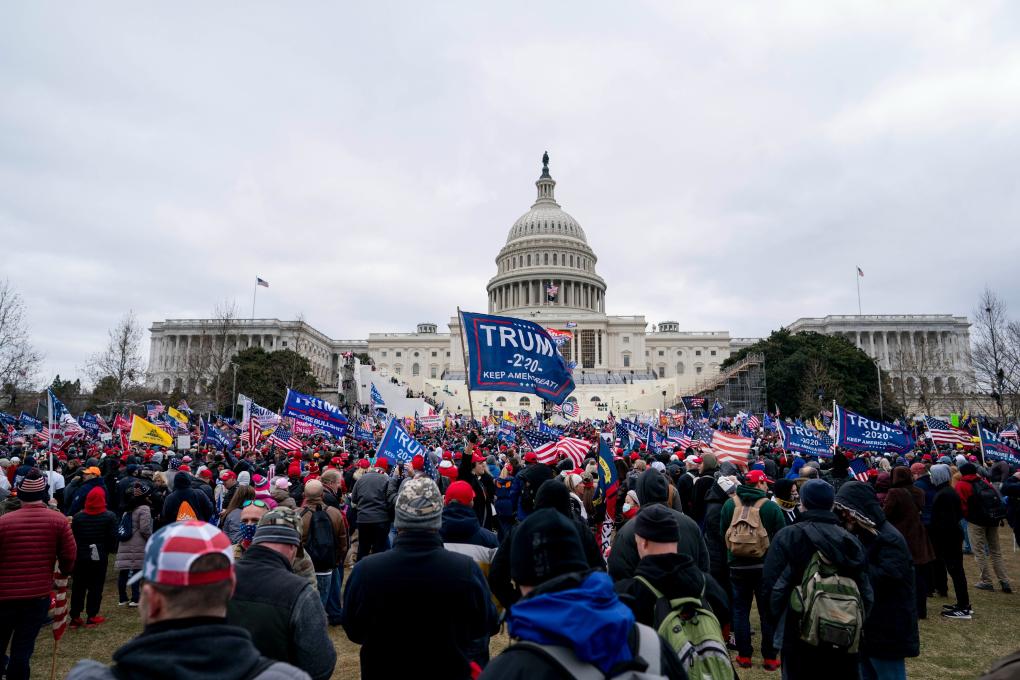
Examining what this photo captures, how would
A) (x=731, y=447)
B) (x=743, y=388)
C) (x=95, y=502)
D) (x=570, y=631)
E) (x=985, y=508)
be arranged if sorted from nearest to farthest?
1. (x=570, y=631)
2. (x=95, y=502)
3. (x=985, y=508)
4. (x=731, y=447)
5. (x=743, y=388)

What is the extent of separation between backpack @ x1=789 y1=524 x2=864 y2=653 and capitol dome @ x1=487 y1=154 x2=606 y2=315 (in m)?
85.2

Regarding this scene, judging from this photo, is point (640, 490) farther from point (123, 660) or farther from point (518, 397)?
point (518, 397)

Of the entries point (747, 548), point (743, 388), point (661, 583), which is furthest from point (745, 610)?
point (743, 388)

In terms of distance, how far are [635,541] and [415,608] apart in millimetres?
1736

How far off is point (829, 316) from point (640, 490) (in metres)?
104

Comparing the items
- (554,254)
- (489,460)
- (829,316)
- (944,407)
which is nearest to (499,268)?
(554,254)

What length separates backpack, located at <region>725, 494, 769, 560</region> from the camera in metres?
5.93

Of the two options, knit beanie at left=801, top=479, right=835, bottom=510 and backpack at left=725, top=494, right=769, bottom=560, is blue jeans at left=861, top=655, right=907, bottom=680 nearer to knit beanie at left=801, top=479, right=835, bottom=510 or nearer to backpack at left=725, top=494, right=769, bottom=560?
backpack at left=725, top=494, right=769, bottom=560

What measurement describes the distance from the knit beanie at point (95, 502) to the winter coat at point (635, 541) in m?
6.21

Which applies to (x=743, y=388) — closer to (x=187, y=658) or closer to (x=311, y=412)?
(x=311, y=412)

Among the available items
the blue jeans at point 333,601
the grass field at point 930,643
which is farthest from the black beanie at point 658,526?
the blue jeans at point 333,601

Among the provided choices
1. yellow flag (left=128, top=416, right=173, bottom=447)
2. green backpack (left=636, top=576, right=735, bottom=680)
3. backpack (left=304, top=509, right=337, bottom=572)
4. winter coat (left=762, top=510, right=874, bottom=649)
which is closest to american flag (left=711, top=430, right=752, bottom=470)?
winter coat (left=762, top=510, right=874, bottom=649)

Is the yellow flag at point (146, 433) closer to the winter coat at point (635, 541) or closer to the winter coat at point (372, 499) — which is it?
the winter coat at point (372, 499)

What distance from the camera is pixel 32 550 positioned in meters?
5.23
